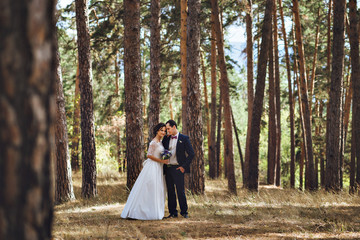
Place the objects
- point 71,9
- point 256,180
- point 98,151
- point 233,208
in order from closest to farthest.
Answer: point 233,208
point 256,180
point 71,9
point 98,151

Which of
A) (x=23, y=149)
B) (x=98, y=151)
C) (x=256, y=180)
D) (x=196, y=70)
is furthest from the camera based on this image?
(x=98, y=151)

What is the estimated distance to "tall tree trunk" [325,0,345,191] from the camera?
12.7m

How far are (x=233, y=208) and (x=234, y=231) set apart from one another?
8.71ft

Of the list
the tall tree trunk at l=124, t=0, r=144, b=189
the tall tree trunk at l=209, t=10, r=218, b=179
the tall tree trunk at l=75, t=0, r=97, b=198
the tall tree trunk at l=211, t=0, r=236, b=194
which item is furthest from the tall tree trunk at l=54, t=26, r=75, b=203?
the tall tree trunk at l=209, t=10, r=218, b=179

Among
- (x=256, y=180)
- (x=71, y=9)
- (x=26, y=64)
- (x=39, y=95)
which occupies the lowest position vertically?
(x=256, y=180)

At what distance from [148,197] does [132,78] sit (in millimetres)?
4792

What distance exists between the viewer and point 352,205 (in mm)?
9508

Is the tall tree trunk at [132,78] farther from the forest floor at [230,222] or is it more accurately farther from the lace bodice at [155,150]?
the lace bodice at [155,150]

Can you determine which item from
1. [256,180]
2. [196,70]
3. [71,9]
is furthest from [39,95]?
[71,9]

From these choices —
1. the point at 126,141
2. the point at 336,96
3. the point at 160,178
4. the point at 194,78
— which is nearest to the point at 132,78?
the point at 126,141

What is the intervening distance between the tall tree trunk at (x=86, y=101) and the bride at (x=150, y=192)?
4.31 m

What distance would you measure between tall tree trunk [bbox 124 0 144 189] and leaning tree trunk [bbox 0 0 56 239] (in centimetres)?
995

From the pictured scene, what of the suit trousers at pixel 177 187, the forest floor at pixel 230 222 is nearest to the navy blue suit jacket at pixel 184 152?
the suit trousers at pixel 177 187

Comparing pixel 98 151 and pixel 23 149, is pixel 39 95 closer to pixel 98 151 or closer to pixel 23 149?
pixel 23 149
